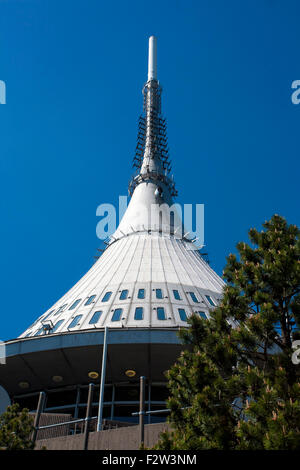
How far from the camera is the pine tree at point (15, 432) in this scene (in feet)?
36.4

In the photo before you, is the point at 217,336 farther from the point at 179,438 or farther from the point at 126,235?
the point at 126,235

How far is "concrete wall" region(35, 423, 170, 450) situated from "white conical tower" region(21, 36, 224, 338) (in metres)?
5.47

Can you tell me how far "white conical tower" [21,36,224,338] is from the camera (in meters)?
28.8

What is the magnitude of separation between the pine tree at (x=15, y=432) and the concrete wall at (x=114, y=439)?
476 centimetres

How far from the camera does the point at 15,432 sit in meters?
11.5

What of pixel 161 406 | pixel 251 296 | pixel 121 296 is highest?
pixel 121 296

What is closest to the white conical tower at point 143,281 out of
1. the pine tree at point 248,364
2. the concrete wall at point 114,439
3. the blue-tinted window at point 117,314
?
the blue-tinted window at point 117,314

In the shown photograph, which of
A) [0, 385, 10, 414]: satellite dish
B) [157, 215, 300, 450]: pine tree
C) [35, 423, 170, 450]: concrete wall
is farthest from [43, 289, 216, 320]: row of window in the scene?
[157, 215, 300, 450]: pine tree

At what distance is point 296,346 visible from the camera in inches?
405

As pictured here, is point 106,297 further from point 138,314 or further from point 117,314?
Answer: point 138,314

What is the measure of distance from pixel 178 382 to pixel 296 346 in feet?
8.53

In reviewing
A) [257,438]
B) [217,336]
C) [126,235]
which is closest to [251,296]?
[217,336]

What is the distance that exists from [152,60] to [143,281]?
53012 mm

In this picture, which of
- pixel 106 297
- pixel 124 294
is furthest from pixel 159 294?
pixel 106 297
